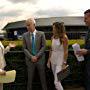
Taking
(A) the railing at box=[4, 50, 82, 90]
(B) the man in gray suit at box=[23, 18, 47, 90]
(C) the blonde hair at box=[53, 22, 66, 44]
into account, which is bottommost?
(A) the railing at box=[4, 50, 82, 90]

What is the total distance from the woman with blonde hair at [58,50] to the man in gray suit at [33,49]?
0.29 meters

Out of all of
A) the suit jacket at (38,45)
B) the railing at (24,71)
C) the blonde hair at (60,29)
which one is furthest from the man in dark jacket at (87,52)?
the railing at (24,71)

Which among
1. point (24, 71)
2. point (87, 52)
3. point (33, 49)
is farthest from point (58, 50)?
point (87, 52)

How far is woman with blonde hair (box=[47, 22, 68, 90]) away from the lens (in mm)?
8602

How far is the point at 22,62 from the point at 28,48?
58cm

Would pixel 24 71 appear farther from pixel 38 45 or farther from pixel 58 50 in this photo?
pixel 58 50

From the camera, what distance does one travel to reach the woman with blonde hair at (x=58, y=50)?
8.60 metres

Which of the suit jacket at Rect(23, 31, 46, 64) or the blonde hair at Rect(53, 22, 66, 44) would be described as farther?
the suit jacket at Rect(23, 31, 46, 64)

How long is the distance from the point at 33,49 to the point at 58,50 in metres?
Result: 0.64

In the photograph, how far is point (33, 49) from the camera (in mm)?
9000

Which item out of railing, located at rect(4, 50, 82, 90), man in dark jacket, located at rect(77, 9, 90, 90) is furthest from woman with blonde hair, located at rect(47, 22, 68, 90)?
man in dark jacket, located at rect(77, 9, 90, 90)

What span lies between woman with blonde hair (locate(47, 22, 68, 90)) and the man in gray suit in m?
0.29

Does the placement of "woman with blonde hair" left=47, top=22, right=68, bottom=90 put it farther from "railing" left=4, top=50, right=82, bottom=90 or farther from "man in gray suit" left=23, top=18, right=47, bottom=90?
"railing" left=4, top=50, right=82, bottom=90

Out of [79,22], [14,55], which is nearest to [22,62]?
[14,55]
